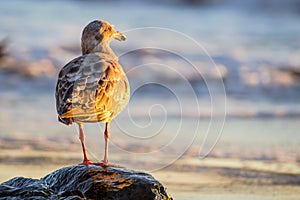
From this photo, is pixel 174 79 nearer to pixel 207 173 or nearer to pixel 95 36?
pixel 207 173

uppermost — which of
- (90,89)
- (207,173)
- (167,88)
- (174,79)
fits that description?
(174,79)

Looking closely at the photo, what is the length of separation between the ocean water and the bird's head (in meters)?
2.03

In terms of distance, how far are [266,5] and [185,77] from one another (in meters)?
13.3

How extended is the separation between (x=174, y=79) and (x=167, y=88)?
87 centimetres

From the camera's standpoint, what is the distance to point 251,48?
15.2m

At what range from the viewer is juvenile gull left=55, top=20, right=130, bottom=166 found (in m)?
5.04

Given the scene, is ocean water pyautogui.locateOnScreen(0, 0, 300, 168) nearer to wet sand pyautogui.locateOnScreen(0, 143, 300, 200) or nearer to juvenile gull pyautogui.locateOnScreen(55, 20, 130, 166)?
wet sand pyautogui.locateOnScreen(0, 143, 300, 200)

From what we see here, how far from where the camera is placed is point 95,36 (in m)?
5.56

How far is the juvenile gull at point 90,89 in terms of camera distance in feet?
16.5

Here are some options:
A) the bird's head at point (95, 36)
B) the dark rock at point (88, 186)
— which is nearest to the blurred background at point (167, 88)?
the dark rock at point (88, 186)

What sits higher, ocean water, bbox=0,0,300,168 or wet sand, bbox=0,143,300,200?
ocean water, bbox=0,0,300,168

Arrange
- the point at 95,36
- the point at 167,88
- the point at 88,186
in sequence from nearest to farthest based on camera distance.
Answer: the point at 88,186 < the point at 95,36 < the point at 167,88

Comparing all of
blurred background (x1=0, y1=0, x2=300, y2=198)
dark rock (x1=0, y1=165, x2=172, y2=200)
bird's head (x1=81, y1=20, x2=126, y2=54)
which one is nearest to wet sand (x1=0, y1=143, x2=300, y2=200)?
blurred background (x1=0, y1=0, x2=300, y2=198)

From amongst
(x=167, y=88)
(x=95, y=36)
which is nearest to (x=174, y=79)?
(x=167, y=88)
